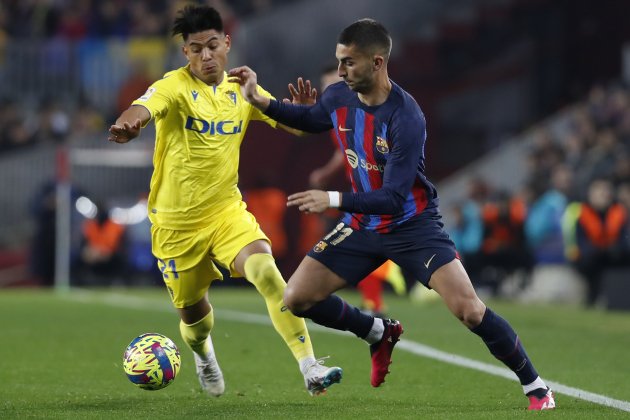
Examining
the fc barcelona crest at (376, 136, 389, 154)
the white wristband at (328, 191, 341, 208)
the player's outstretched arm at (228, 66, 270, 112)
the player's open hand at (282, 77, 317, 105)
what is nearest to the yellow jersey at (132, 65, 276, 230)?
the player's open hand at (282, 77, 317, 105)

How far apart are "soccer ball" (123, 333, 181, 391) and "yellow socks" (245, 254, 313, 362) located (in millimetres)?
661

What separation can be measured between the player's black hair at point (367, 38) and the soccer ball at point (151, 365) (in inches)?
84.6

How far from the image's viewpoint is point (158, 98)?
785 cm

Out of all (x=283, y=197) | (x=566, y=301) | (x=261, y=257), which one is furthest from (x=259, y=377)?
(x=283, y=197)

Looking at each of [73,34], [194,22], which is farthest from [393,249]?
[73,34]

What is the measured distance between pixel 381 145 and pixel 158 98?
1.45 meters

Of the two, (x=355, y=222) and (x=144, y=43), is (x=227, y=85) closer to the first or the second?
(x=355, y=222)

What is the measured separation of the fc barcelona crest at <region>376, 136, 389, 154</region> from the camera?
7238mm

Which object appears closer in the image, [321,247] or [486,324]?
[486,324]

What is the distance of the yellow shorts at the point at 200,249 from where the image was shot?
8102 millimetres

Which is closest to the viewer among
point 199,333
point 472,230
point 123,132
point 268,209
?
point 123,132

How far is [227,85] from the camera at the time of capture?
329 inches

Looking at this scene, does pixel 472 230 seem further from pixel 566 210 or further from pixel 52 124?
pixel 52 124

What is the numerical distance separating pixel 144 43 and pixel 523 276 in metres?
8.76
